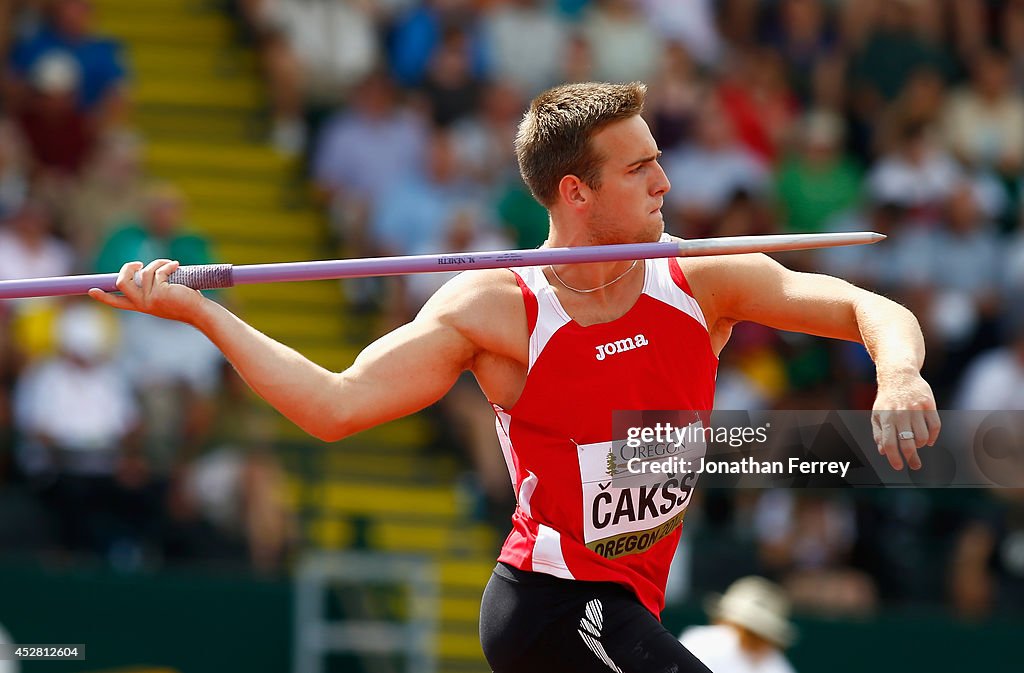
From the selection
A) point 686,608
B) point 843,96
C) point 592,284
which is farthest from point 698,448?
point 843,96

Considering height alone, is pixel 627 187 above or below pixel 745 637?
above

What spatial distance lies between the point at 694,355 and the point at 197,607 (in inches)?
259

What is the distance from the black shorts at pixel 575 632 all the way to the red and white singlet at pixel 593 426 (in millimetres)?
53

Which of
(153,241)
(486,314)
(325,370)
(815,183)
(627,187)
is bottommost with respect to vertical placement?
(325,370)

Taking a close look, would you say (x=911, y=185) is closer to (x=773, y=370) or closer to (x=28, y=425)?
(x=773, y=370)

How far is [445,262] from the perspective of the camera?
4949 mm

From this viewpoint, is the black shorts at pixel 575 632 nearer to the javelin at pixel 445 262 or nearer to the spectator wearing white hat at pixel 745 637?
the javelin at pixel 445 262

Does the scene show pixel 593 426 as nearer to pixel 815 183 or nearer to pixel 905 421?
pixel 905 421

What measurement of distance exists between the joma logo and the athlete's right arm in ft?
1.26

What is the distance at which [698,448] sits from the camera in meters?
4.91

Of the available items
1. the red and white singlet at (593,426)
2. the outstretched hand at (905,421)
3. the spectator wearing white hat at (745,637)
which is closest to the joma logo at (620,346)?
the red and white singlet at (593,426)

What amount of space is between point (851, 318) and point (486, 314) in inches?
42.4

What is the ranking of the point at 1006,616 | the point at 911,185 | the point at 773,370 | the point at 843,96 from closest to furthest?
1. the point at 1006,616
2. the point at 773,370
3. the point at 911,185
4. the point at 843,96

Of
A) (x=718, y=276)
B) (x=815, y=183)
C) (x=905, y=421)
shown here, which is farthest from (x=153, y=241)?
(x=905, y=421)
